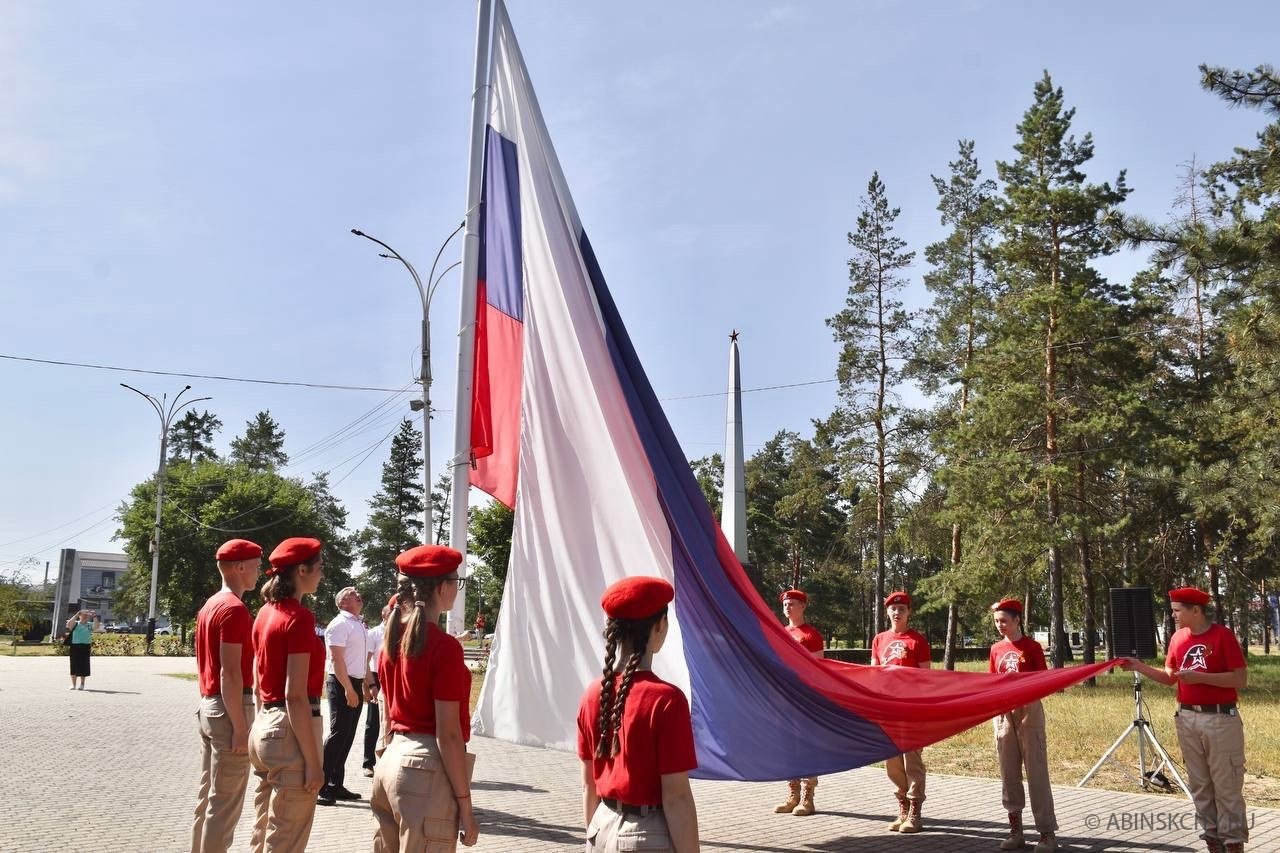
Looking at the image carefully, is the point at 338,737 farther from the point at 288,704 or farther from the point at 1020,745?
the point at 1020,745

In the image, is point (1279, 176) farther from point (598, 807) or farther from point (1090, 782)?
point (598, 807)

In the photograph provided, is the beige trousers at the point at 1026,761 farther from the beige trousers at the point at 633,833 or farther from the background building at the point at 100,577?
the background building at the point at 100,577

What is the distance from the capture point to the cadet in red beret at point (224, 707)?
5.89 metres

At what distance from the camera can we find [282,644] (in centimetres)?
554

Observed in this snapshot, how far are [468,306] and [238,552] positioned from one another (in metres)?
2.63

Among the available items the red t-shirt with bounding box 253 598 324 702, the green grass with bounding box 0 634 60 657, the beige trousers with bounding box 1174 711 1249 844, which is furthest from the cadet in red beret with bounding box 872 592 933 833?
the green grass with bounding box 0 634 60 657

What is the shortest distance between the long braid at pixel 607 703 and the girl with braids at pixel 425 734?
3.08ft

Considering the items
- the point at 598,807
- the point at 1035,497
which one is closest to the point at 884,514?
the point at 1035,497

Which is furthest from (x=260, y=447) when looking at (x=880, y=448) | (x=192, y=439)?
(x=880, y=448)

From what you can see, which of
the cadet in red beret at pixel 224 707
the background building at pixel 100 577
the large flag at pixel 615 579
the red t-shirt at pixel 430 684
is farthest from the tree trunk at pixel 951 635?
the background building at pixel 100 577

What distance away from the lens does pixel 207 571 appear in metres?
57.3

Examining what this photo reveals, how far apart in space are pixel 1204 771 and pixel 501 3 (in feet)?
27.2

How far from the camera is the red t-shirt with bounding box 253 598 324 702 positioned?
5.51 meters

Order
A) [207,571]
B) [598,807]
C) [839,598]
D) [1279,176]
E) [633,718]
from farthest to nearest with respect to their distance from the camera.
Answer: [839,598] < [207,571] < [1279,176] < [598,807] < [633,718]
